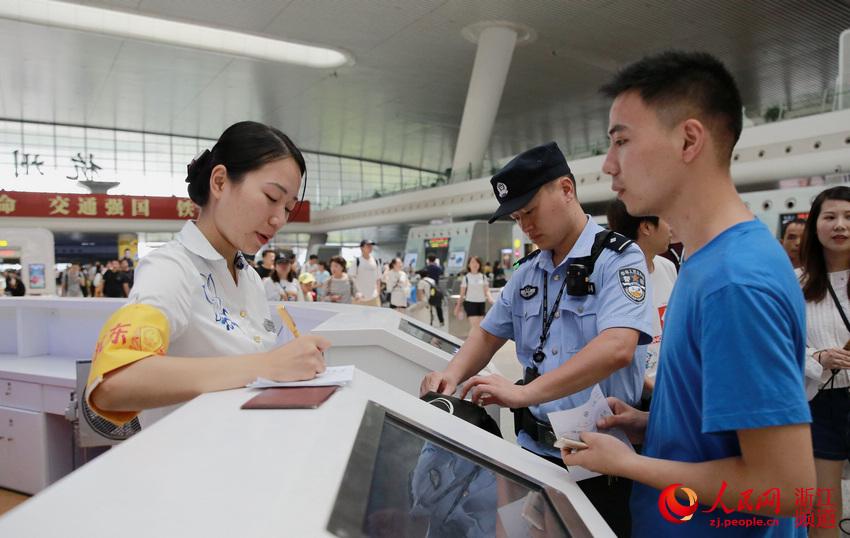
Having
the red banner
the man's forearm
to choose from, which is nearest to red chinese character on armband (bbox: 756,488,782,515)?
the man's forearm

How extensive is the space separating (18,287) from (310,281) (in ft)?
18.6

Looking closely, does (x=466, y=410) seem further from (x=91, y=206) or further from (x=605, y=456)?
(x=91, y=206)

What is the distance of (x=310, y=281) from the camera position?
845 cm

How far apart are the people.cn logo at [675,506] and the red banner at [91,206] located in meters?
17.6

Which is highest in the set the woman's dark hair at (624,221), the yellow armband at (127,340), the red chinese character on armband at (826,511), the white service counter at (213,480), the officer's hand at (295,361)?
the woman's dark hair at (624,221)


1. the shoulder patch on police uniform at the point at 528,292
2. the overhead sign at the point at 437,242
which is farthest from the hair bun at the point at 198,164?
the overhead sign at the point at 437,242

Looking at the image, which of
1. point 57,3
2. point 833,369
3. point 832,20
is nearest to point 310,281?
point 833,369

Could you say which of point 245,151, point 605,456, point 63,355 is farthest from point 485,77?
point 605,456

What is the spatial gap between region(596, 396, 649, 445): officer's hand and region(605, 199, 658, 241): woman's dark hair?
1654 millimetres

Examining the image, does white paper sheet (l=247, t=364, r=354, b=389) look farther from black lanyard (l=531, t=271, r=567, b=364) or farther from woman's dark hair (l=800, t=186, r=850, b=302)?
woman's dark hair (l=800, t=186, r=850, b=302)

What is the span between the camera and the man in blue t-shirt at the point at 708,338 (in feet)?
2.38

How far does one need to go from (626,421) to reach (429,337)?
1181 millimetres

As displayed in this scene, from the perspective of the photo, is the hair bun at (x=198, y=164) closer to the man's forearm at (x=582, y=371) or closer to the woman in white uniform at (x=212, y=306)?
the woman in white uniform at (x=212, y=306)

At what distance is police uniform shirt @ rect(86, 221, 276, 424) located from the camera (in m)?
0.83
